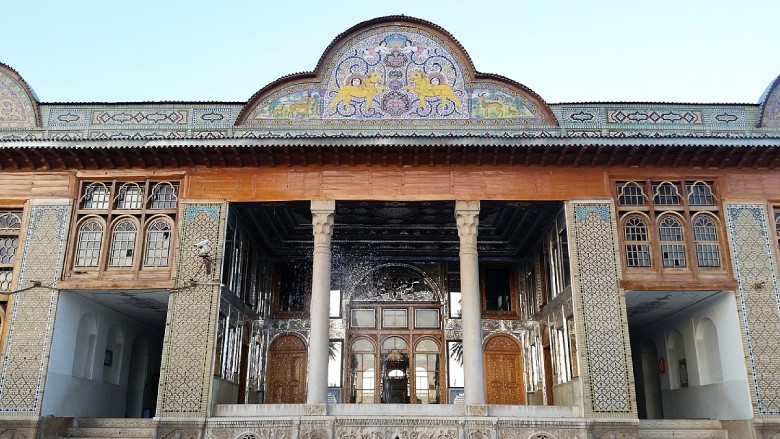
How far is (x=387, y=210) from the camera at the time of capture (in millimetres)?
16406

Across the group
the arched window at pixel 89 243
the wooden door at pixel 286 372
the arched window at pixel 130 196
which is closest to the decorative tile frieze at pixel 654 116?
the wooden door at pixel 286 372

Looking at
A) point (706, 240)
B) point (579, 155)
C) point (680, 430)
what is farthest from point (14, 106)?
point (680, 430)

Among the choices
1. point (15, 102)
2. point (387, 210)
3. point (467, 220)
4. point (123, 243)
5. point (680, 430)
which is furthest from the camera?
point (387, 210)

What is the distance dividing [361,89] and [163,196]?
4.99 meters

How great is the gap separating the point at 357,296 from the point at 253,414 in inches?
269

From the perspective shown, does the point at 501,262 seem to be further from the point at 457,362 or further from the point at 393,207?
the point at 393,207

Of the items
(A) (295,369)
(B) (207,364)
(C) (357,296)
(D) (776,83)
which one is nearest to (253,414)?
(B) (207,364)

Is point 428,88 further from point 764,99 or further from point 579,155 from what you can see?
point 764,99

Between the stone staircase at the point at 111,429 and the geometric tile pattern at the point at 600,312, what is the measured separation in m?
8.56

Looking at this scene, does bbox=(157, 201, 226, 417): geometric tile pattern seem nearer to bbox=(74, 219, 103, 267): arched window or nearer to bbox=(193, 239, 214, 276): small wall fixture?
bbox=(193, 239, 214, 276): small wall fixture

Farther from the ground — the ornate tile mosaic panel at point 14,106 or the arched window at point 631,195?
the ornate tile mosaic panel at point 14,106

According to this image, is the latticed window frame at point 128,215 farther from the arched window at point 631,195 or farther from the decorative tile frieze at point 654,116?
the decorative tile frieze at point 654,116

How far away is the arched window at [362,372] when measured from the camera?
1797cm

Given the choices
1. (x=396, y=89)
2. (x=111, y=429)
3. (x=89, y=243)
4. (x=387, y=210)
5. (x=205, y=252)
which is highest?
(x=396, y=89)
